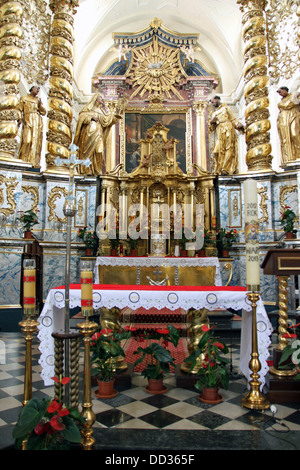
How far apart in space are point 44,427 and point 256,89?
29.8 feet

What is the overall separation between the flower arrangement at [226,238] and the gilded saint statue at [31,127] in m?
4.71

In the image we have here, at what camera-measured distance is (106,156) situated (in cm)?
1289

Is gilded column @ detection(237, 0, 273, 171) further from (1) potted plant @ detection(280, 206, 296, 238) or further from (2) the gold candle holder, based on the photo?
(2) the gold candle holder

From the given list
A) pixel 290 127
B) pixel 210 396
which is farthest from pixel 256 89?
pixel 210 396

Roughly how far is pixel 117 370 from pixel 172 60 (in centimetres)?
1296

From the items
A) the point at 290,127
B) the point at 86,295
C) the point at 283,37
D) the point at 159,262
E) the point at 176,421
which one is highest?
the point at 283,37

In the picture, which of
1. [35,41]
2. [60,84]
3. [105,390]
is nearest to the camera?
[105,390]

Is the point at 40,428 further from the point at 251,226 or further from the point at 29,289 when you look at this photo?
the point at 251,226

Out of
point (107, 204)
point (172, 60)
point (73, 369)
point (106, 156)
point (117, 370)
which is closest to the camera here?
point (73, 369)

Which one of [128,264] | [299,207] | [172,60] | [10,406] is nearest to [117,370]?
[10,406]

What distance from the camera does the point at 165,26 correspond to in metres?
14.7

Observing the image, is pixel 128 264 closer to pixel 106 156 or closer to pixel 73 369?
pixel 73 369

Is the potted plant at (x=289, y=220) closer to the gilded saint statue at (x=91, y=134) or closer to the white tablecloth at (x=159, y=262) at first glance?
the white tablecloth at (x=159, y=262)

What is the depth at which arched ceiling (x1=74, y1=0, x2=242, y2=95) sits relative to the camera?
44.7 ft
